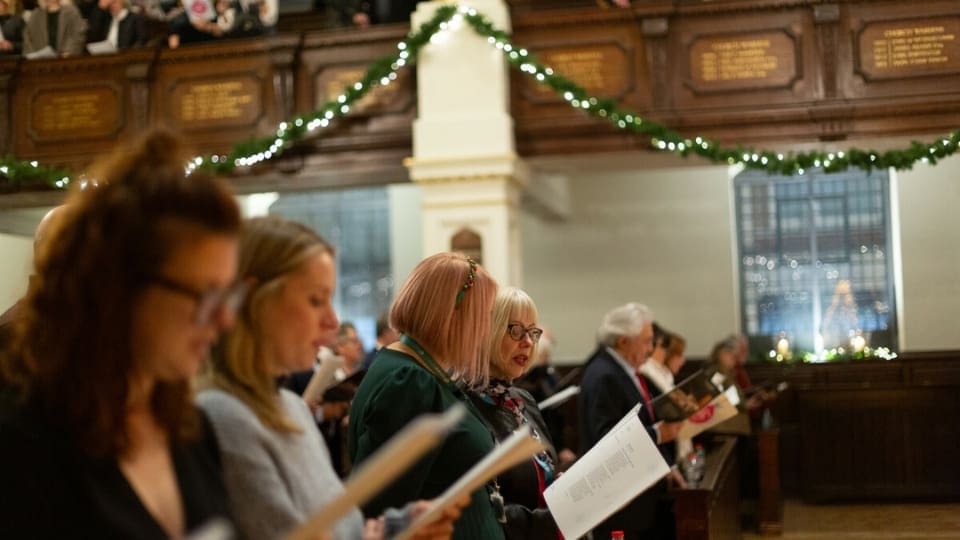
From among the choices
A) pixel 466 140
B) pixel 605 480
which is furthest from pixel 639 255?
pixel 605 480

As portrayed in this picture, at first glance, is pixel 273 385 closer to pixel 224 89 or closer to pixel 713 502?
pixel 713 502

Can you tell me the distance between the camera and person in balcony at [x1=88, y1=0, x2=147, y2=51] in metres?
11.9

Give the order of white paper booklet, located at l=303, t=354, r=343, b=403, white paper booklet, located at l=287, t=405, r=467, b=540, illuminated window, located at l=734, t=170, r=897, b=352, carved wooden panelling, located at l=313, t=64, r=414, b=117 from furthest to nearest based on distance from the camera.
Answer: illuminated window, located at l=734, t=170, r=897, b=352 < carved wooden panelling, located at l=313, t=64, r=414, b=117 < white paper booklet, located at l=303, t=354, r=343, b=403 < white paper booklet, located at l=287, t=405, r=467, b=540

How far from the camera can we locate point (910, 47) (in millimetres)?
10133

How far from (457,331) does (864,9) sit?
8046 millimetres

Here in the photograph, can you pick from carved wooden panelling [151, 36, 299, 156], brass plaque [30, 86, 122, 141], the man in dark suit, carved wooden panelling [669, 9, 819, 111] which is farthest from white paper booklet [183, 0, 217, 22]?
the man in dark suit

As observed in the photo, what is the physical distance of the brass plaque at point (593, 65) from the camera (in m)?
10.5

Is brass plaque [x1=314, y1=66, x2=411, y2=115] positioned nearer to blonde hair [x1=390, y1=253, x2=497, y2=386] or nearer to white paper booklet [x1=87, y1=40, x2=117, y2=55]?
white paper booklet [x1=87, y1=40, x2=117, y2=55]

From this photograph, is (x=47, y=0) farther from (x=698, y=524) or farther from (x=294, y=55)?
(x=698, y=524)

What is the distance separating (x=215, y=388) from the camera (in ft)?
6.72

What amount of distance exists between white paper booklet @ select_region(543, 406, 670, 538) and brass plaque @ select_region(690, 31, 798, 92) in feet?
22.7

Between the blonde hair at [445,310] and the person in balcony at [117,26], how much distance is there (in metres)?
9.38

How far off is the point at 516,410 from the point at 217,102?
8060mm

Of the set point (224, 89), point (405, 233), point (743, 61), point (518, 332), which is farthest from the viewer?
point (405, 233)
